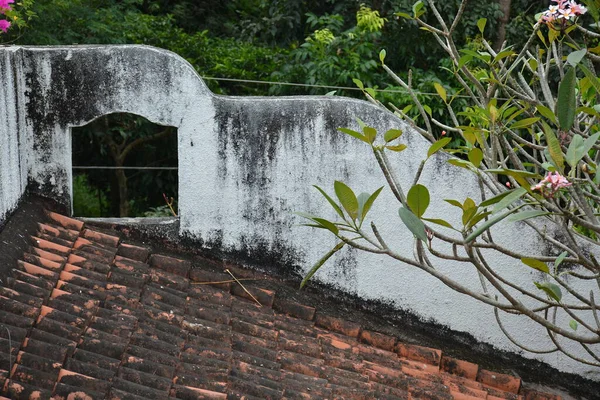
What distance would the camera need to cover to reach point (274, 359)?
4.40m

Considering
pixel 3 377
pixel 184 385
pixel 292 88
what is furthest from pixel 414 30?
pixel 3 377

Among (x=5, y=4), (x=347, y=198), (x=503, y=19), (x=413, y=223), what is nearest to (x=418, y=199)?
(x=413, y=223)

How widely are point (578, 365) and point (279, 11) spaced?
507 cm

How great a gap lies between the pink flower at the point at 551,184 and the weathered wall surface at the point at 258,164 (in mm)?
2137

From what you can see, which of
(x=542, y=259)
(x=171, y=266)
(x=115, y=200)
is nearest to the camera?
(x=542, y=259)

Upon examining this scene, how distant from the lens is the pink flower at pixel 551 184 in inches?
110

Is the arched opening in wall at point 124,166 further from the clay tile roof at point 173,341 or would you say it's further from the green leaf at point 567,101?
the green leaf at point 567,101

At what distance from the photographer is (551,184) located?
9.27ft

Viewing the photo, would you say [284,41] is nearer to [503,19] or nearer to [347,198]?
[503,19]

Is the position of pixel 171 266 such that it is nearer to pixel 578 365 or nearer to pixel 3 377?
pixel 3 377

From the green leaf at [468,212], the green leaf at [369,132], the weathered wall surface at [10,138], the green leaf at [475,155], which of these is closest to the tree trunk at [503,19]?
the weathered wall surface at [10,138]

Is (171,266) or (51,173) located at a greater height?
(51,173)

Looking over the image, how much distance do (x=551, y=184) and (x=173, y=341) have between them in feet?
7.20

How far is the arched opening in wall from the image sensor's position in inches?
338
